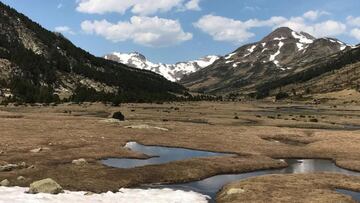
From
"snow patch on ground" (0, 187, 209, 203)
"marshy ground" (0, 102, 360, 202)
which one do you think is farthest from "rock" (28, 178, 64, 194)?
"marshy ground" (0, 102, 360, 202)

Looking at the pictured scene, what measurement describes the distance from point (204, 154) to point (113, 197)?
88.3ft

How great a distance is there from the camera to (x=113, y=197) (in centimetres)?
3353

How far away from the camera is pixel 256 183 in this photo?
39781 mm

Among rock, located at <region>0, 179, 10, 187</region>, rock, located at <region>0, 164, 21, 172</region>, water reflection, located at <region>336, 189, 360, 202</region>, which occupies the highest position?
rock, located at <region>0, 164, 21, 172</region>

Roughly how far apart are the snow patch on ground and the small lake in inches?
96.1

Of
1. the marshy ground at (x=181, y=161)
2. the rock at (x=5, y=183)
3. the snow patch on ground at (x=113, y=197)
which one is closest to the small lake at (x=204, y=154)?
the marshy ground at (x=181, y=161)

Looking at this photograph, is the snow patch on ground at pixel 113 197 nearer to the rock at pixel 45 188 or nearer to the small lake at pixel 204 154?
the rock at pixel 45 188

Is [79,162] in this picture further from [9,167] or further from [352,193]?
[352,193]

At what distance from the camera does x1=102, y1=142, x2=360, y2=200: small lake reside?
39.6 meters

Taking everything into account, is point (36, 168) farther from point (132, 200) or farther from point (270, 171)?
point (270, 171)

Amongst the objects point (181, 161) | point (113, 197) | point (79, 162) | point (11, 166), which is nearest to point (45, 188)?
point (113, 197)

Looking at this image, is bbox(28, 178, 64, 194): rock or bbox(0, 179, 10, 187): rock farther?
bbox(0, 179, 10, 187): rock

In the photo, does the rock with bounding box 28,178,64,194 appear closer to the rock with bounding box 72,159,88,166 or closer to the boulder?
the boulder

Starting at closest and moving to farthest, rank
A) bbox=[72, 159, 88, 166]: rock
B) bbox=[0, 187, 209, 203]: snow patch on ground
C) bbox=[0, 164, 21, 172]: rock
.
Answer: bbox=[0, 187, 209, 203]: snow patch on ground → bbox=[0, 164, 21, 172]: rock → bbox=[72, 159, 88, 166]: rock
